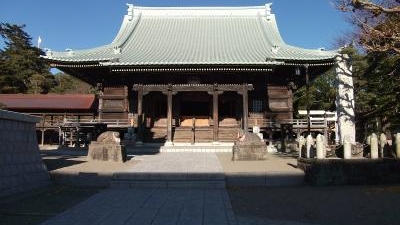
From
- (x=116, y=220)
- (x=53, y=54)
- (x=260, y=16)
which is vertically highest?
(x=260, y=16)

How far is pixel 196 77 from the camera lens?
25.1 meters

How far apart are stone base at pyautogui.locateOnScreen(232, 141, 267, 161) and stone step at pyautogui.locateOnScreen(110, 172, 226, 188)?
4.48 metres

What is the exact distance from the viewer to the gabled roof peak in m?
31.5

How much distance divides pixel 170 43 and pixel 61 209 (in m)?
21.3

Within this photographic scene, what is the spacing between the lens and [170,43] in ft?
91.3

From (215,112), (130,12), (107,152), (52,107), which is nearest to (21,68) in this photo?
(52,107)

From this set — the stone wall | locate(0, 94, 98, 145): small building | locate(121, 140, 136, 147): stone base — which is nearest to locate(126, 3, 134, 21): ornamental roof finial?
locate(0, 94, 98, 145): small building

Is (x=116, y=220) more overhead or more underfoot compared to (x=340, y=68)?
more underfoot

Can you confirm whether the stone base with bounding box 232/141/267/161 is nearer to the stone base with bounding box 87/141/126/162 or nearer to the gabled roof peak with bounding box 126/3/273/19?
the stone base with bounding box 87/141/126/162

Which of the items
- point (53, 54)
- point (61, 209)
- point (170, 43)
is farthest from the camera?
point (170, 43)

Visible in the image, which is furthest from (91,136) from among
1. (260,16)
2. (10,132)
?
(10,132)

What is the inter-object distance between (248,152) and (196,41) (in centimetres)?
1392

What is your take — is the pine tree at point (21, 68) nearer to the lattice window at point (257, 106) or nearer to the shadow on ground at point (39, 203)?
the lattice window at point (257, 106)

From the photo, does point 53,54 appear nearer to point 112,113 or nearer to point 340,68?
point 112,113
